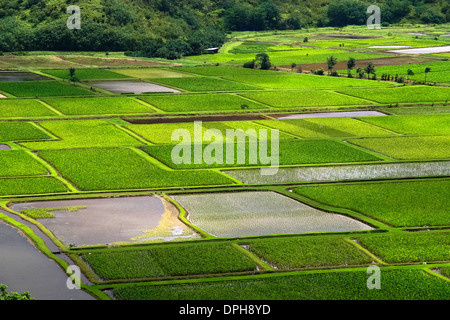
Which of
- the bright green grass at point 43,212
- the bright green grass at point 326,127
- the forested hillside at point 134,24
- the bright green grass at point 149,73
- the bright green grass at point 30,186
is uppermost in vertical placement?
the forested hillside at point 134,24

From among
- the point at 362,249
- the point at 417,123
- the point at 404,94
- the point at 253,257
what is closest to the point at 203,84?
the point at 404,94

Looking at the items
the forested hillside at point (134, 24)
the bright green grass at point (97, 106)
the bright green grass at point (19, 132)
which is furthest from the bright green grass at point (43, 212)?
the forested hillside at point (134, 24)

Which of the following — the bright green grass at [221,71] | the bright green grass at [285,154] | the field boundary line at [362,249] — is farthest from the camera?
the bright green grass at [221,71]

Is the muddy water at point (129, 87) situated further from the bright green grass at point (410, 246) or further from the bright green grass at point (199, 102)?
the bright green grass at point (410, 246)

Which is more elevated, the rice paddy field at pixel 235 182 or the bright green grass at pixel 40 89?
the bright green grass at pixel 40 89

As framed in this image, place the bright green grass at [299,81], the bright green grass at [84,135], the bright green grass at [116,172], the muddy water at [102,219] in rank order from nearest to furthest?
the muddy water at [102,219] < the bright green grass at [116,172] < the bright green grass at [84,135] < the bright green grass at [299,81]

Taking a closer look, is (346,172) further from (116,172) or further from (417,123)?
(417,123)

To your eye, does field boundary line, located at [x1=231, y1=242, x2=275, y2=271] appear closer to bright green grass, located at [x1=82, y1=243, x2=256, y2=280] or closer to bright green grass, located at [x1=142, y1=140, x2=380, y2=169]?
bright green grass, located at [x1=82, y1=243, x2=256, y2=280]

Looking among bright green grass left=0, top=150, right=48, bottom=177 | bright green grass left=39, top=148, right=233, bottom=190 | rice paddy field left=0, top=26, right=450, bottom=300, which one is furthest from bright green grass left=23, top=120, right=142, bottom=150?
bright green grass left=0, top=150, right=48, bottom=177
